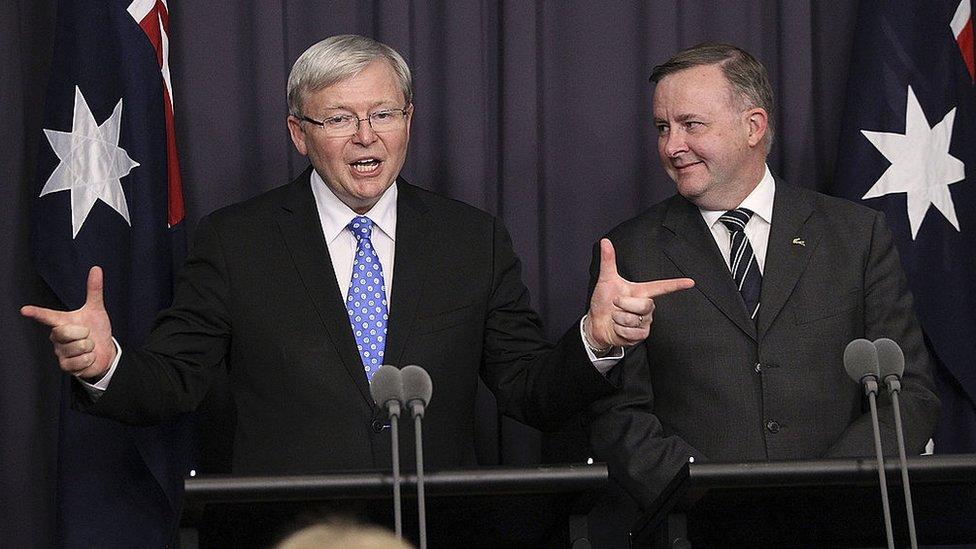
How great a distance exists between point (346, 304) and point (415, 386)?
44.3 inches

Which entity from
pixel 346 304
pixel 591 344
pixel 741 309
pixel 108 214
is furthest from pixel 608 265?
pixel 108 214

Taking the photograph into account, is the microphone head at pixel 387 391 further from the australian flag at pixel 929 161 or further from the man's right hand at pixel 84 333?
the australian flag at pixel 929 161

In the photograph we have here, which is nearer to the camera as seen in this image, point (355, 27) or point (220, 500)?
point (220, 500)

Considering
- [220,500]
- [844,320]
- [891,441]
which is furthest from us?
[844,320]

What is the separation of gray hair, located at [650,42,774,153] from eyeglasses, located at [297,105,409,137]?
0.76 meters

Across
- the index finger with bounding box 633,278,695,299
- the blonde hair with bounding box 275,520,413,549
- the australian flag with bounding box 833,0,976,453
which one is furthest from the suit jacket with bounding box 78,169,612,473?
the blonde hair with bounding box 275,520,413,549

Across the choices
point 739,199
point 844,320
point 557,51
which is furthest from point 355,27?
point 844,320

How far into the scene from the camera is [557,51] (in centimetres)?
472

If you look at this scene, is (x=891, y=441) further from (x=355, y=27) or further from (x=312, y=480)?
(x=355, y=27)

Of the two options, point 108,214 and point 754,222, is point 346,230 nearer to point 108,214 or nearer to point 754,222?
point 108,214

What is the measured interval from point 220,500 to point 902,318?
192 cm

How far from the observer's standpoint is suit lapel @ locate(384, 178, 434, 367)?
3.69 m

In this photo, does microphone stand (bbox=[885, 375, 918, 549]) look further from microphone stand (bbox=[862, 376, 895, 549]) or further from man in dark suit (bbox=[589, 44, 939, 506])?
man in dark suit (bbox=[589, 44, 939, 506])

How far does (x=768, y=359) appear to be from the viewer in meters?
3.73
